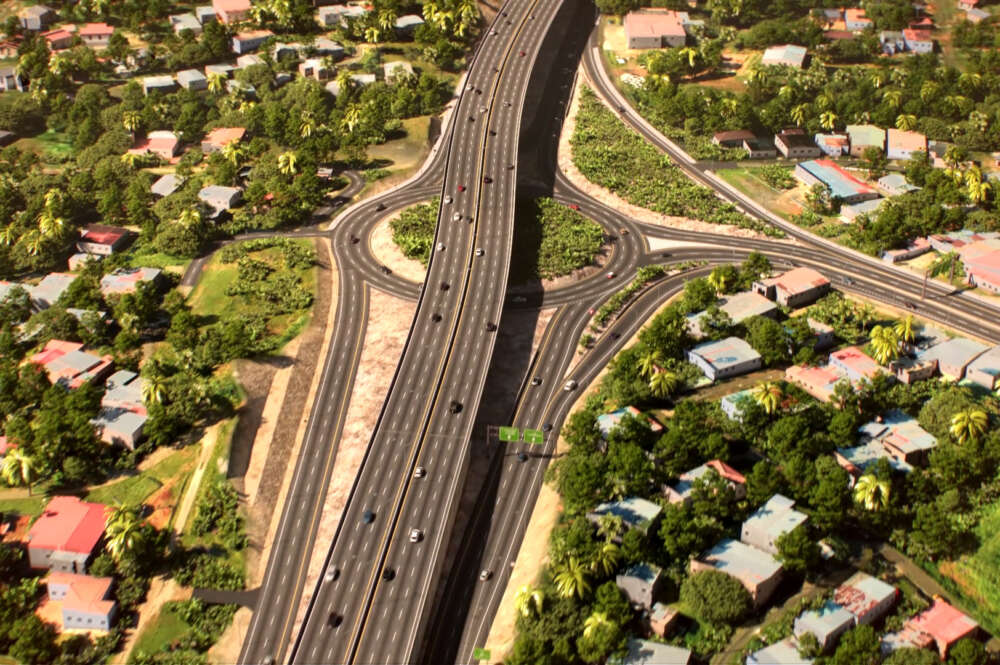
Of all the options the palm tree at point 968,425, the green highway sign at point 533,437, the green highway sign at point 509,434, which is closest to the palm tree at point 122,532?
the green highway sign at point 509,434

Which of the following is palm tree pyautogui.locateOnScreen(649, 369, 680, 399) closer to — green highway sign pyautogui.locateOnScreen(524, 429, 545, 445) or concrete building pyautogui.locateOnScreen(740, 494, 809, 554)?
green highway sign pyautogui.locateOnScreen(524, 429, 545, 445)

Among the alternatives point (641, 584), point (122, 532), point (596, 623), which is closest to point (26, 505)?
point (122, 532)

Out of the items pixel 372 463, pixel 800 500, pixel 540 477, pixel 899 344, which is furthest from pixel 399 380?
pixel 899 344

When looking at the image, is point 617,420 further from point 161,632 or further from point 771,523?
point 161,632

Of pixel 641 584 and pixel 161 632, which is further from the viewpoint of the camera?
pixel 161 632

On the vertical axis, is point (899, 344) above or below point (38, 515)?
above

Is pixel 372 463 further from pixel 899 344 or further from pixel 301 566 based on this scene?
pixel 899 344

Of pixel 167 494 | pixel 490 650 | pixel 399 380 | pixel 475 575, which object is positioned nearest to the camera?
pixel 490 650
